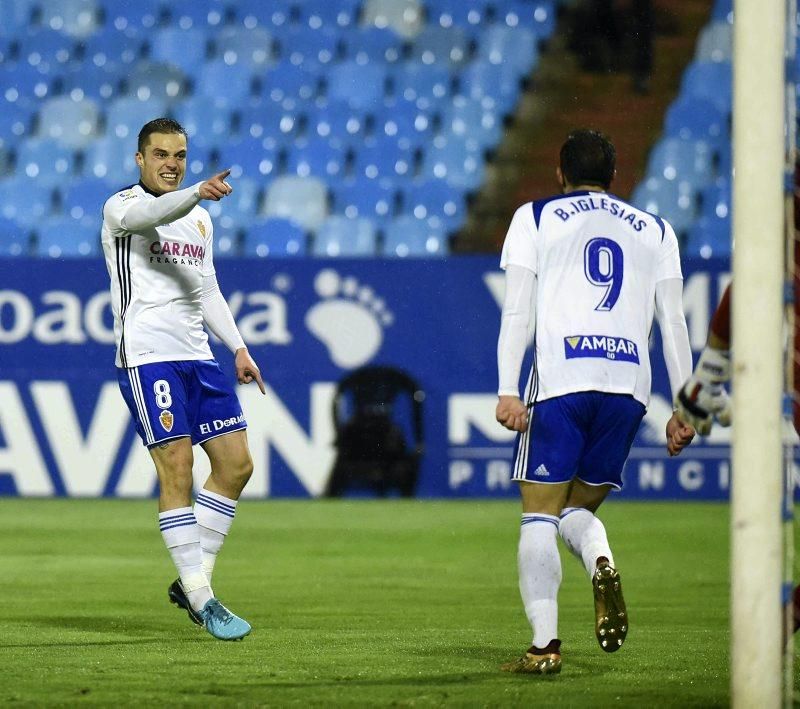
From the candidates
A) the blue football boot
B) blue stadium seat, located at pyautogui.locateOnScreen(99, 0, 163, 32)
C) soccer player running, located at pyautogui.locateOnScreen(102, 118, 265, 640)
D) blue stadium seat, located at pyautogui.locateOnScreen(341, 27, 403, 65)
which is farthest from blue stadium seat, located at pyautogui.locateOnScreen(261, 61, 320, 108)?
the blue football boot

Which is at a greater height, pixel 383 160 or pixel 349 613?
pixel 383 160

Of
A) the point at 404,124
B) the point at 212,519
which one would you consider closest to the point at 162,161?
the point at 212,519

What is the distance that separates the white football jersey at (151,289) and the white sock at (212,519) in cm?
52

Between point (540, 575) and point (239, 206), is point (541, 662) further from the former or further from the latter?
point (239, 206)

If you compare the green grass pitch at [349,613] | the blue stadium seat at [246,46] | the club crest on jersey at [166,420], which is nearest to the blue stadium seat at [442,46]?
the blue stadium seat at [246,46]

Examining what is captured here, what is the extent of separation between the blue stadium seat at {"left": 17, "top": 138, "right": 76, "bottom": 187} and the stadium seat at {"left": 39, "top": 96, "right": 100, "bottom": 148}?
0.36 ft

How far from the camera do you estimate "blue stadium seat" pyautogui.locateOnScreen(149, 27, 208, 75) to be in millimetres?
14172

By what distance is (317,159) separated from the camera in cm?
1323

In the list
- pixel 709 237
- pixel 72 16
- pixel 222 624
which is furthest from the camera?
pixel 72 16

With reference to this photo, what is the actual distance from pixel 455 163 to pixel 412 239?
1185 millimetres

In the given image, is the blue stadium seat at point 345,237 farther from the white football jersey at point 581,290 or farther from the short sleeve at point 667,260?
the white football jersey at point 581,290

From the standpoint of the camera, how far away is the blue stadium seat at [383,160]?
13.1m

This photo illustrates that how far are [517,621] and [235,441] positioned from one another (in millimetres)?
1210

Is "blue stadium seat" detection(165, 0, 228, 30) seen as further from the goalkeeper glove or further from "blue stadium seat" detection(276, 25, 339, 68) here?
the goalkeeper glove
